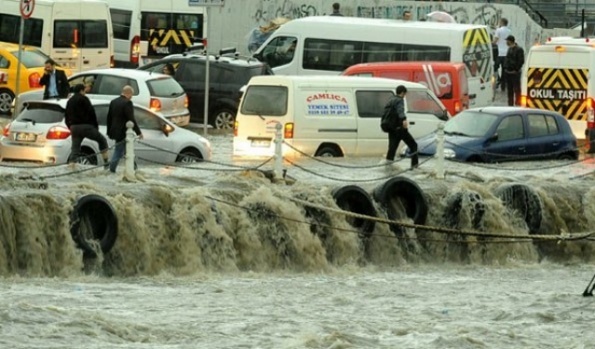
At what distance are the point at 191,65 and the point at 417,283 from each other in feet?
58.1

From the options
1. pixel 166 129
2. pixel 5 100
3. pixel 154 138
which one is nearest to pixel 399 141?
pixel 166 129

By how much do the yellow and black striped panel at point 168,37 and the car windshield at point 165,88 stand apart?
547 inches

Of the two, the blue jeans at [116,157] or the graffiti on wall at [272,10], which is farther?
the graffiti on wall at [272,10]

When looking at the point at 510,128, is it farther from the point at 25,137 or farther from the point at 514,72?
the point at 514,72

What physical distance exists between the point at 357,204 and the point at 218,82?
1446cm

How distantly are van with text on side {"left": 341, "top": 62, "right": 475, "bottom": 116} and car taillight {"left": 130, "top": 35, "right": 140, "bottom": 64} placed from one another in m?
12.5

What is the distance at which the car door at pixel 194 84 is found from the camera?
147ft

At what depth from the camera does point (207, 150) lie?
35938 millimetres

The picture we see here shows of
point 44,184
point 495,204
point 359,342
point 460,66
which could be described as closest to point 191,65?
point 460,66

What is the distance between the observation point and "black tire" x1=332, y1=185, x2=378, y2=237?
30.2 metres

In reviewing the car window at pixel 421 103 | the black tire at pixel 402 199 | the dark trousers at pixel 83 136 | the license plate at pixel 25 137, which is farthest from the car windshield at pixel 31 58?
the black tire at pixel 402 199

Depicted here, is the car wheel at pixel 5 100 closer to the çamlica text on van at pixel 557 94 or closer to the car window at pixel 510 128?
the çamlica text on van at pixel 557 94

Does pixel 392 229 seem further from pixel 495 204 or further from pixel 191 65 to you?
pixel 191 65

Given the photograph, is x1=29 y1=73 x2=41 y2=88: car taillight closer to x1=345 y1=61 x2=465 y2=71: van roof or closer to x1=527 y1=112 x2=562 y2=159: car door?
x1=345 y1=61 x2=465 y2=71: van roof
